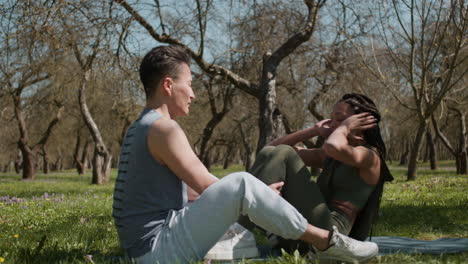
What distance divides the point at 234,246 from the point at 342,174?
1010 mm

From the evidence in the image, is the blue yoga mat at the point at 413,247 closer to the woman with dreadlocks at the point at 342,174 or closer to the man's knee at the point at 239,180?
the woman with dreadlocks at the point at 342,174

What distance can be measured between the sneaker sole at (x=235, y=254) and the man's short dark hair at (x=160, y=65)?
4.00 feet

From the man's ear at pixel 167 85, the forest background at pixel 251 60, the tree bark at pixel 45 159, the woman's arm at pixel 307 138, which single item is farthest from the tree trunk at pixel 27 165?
the man's ear at pixel 167 85

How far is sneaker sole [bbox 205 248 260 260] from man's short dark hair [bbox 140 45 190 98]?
122cm

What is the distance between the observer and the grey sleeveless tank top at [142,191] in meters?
3.17

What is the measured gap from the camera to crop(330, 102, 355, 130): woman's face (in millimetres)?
3982

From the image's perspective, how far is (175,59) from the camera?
329 cm

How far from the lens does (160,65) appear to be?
3.25 metres

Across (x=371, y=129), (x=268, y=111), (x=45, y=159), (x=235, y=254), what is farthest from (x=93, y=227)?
(x=45, y=159)

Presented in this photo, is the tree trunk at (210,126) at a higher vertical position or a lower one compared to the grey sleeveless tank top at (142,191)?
higher

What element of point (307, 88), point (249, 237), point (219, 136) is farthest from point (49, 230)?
point (219, 136)

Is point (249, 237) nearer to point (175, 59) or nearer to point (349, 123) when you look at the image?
point (349, 123)

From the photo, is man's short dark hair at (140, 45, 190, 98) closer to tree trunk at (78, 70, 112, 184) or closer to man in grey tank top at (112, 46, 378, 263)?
man in grey tank top at (112, 46, 378, 263)

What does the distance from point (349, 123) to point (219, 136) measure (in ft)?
108
